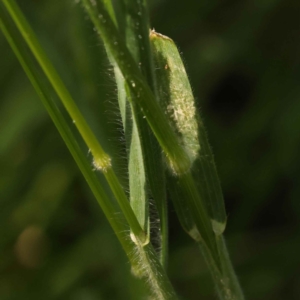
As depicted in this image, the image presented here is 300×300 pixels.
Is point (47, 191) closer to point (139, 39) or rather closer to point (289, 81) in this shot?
point (289, 81)

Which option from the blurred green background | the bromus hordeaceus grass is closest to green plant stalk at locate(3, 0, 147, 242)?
the bromus hordeaceus grass

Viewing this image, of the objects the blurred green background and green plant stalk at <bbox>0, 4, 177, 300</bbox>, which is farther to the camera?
the blurred green background

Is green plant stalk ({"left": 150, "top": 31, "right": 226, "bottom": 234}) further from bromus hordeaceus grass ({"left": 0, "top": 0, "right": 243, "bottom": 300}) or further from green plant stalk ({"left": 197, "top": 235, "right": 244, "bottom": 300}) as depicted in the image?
green plant stalk ({"left": 197, "top": 235, "right": 244, "bottom": 300})

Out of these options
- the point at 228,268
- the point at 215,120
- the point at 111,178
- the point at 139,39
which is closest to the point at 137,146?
the point at 111,178

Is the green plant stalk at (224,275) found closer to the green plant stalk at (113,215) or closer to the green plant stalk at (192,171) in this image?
the green plant stalk at (192,171)

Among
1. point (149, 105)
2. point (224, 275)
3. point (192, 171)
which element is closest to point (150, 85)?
point (149, 105)

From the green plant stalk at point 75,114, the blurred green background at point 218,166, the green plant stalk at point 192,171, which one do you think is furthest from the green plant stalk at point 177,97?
the blurred green background at point 218,166

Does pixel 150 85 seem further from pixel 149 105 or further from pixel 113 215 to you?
pixel 113 215
